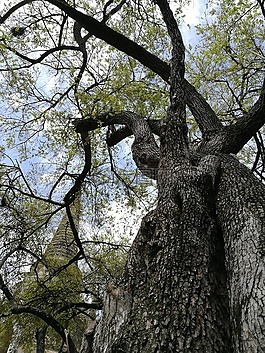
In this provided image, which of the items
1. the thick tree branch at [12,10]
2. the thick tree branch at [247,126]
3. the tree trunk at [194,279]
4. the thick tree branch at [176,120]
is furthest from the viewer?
the thick tree branch at [12,10]

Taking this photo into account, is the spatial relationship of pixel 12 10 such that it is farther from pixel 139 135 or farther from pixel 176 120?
pixel 176 120

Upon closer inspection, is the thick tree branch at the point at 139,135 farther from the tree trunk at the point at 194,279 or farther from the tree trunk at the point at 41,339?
the tree trunk at the point at 41,339

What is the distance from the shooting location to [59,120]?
27.3ft

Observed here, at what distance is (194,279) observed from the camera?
2.55 meters

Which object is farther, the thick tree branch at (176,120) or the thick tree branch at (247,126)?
the thick tree branch at (247,126)

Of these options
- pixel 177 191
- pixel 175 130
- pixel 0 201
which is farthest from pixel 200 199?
pixel 0 201

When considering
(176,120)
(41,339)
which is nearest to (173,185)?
(176,120)

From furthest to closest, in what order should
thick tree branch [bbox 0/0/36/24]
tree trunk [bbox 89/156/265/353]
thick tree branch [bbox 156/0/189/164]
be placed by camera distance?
thick tree branch [bbox 0/0/36/24] → thick tree branch [bbox 156/0/189/164] → tree trunk [bbox 89/156/265/353]

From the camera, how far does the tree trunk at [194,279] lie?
214 centimetres

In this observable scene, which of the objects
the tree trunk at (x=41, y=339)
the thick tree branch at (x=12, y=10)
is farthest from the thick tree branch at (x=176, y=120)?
the tree trunk at (x=41, y=339)

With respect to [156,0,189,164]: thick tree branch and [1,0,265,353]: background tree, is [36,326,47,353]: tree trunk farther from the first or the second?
[156,0,189,164]: thick tree branch

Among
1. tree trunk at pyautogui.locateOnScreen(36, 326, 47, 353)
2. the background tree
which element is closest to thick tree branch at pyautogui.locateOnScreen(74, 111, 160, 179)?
the background tree

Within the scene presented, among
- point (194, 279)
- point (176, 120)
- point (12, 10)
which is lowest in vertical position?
point (194, 279)

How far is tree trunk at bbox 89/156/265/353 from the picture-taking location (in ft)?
7.01
